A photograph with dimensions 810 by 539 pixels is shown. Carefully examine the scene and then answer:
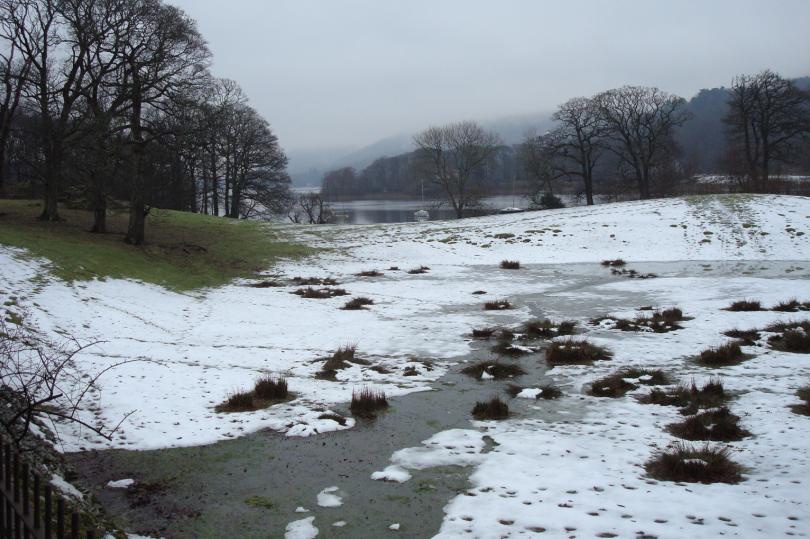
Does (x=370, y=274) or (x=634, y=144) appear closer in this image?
(x=370, y=274)

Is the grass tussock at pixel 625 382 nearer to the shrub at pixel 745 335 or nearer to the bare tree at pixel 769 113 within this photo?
the shrub at pixel 745 335

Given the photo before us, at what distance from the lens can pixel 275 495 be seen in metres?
5.43

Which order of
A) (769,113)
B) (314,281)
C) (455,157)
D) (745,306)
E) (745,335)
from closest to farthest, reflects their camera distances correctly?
(745,335) → (745,306) → (314,281) → (769,113) → (455,157)

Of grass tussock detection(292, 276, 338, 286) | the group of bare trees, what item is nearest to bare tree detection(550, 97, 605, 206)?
the group of bare trees

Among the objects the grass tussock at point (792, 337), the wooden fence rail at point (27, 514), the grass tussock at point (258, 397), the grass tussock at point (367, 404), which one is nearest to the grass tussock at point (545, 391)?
the grass tussock at point (367, 404)

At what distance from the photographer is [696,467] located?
17.6 feet

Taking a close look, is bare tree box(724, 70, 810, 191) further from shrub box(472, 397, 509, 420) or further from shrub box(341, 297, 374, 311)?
shrub box(472, 397, 509, 420)

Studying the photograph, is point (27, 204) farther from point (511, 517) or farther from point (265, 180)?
point (511, 517)

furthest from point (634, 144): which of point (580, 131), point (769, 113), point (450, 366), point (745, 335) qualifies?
point (450, 366)

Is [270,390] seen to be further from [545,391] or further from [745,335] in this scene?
[745,335]

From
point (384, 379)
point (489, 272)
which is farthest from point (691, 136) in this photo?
point (384, 379)

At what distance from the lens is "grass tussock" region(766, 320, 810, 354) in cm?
985

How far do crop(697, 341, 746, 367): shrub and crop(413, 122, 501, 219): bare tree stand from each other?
53.2 meters

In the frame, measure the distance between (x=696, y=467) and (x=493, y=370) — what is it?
458 cm
